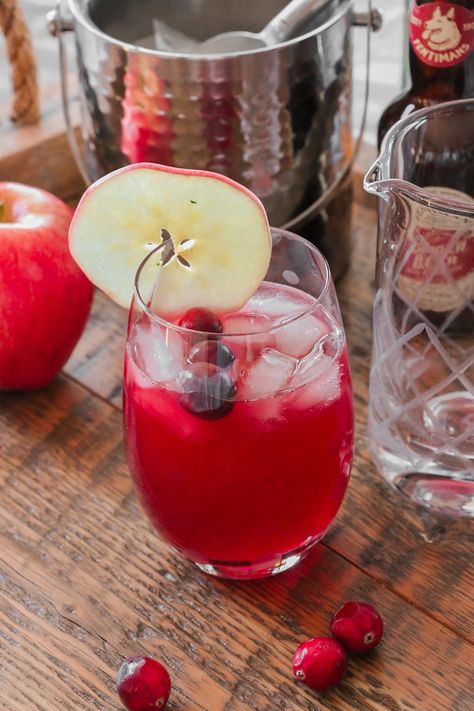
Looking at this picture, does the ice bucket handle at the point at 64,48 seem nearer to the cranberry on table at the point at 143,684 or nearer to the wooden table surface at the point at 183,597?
the wooden table surface at the point at 183,597

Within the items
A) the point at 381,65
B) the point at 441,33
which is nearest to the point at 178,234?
the point at 441,33

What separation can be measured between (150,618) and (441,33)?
565 millimetres

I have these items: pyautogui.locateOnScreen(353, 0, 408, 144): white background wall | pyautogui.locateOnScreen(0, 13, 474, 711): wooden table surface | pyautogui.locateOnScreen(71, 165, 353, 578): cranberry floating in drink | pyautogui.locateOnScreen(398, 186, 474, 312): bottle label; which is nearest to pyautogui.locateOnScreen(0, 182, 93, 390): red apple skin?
pyautogui.locateOnScreen(0, 13, 474, 711): wooden table surface

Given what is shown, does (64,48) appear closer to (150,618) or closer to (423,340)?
(423,340)

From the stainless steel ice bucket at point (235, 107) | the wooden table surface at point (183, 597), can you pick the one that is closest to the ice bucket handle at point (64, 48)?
the stainless steel ice bucket at point (235, 107)

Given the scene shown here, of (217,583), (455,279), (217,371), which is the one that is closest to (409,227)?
(455,279)

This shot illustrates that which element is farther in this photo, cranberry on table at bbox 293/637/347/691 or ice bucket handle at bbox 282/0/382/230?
ice bucket handle at bbox 282/0/382/230

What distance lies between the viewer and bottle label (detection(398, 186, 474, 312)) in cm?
76

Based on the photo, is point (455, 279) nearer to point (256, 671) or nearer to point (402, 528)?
point (402, 528)

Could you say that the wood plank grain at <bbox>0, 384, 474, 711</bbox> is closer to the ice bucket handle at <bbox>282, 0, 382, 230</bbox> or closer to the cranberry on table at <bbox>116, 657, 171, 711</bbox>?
the cranberry on table at <bbox>116, 657, 171, 711</bbox>

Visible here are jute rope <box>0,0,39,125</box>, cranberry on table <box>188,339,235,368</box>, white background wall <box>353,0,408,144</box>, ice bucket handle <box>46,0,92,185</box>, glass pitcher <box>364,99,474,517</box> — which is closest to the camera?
cranberry on table <box>188,339,235,368</box>

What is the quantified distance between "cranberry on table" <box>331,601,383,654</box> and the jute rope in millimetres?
772

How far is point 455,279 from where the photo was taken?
2.73 ft

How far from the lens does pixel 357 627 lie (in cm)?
76
